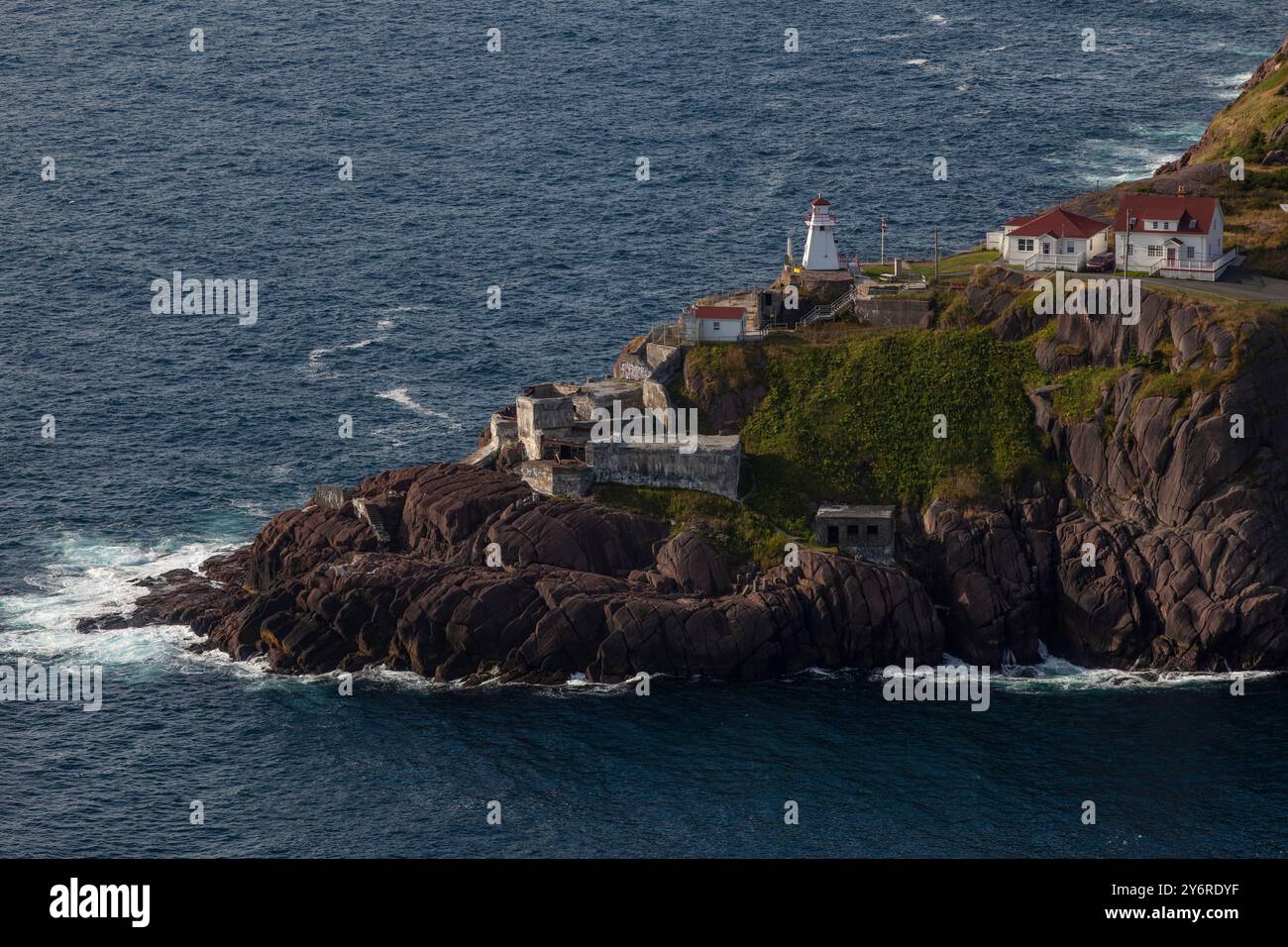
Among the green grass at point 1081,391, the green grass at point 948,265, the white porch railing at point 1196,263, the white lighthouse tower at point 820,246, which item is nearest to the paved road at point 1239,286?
the white porch railing at point 1196,263

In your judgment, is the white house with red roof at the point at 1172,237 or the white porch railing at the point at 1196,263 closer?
the white porch railing at the point at 1196,263

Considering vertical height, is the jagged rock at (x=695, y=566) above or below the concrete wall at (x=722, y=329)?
below

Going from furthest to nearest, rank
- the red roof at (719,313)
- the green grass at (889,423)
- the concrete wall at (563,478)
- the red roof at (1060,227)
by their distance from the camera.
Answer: the red roof at (1060,227) < the red roof at (719,313) < the concrete wall at (563,478) < the green grass at (889,423)

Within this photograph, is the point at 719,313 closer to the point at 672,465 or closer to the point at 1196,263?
the point at 672,465

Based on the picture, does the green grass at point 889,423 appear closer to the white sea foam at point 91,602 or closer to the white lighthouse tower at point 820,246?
the white lighthouse tower at point 820,246

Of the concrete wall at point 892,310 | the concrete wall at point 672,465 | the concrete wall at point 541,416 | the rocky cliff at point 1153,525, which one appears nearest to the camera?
the rocky cliff at point 1153,525

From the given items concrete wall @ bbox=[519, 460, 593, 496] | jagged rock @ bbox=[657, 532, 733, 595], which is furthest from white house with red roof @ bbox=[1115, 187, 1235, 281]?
concrete wall @ bbox=[519, 460, 593, 496]

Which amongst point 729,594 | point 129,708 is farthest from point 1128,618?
point 129,708
